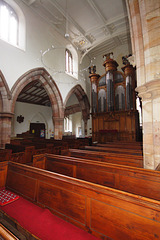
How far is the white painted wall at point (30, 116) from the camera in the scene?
39.6 feet

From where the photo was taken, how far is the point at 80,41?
10.5m

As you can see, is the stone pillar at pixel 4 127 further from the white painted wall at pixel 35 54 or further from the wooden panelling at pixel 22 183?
the wooden panelling at pixel 22 183

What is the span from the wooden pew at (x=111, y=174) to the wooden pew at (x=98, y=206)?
0.80m

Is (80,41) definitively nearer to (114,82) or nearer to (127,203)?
(114,82)

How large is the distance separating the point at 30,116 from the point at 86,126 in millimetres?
5423

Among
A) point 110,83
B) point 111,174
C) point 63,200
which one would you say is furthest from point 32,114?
point 63,200

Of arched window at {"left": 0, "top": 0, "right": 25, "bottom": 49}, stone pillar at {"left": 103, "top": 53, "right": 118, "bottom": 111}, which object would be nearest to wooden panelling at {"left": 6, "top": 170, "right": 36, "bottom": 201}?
arched window at {"left": 0, "top": 0, "right": 25, "bottom": 49}

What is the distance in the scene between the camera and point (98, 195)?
1.37m

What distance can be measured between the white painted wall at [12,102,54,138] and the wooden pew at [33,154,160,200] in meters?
10.0

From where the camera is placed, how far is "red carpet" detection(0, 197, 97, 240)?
1.28 metres

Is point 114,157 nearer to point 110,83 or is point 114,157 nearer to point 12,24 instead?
point 110,83

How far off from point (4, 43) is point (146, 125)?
23.6 feet

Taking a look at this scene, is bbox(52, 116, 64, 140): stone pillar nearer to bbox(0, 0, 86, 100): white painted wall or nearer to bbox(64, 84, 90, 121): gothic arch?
bbox(0, 0, 86, 100): white painted wall

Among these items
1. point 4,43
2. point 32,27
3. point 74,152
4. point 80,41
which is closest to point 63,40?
point 80,41
